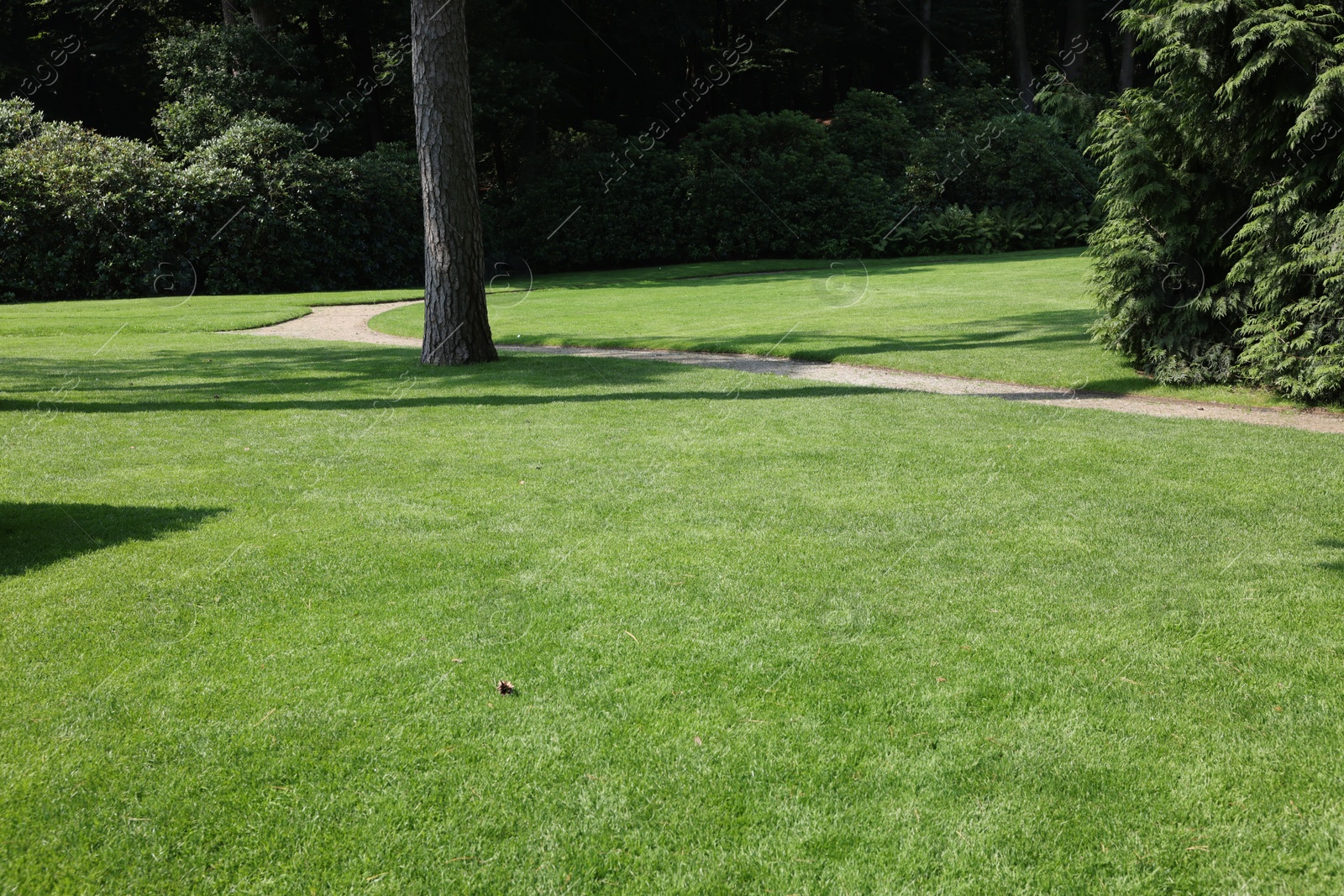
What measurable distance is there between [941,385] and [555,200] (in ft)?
87.8

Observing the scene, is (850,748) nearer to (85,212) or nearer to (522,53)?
(85,212)

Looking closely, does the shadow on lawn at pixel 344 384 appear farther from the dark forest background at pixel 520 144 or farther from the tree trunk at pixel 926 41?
the tree trunk at pixel 926 41

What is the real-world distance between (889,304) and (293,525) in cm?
1711

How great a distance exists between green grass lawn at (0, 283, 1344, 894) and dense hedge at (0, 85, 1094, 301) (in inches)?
844

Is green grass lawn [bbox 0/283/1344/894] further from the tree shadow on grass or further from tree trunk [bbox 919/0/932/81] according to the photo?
tree trunk [bbox 919/0/932/81]

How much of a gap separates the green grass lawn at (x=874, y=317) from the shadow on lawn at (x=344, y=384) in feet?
8.81

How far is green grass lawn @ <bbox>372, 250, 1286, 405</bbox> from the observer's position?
13352mm

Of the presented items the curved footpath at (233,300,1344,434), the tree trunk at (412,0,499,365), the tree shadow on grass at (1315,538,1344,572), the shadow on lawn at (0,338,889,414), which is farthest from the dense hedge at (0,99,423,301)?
the tree shadow on grass at (1315,538,1344,572)

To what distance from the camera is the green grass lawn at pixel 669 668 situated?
3033mm

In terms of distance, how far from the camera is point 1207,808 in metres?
3.22

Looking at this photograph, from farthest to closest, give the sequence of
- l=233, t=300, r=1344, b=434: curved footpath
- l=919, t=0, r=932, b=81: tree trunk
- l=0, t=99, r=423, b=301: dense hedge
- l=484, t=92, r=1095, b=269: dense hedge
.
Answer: l=919, t=0, r=932, b=81: tree trunk → l=484, t=92, r=1095, b=269: dense hedge → l=0, t=99, r=423, b=301: dense hedge → l=233, t=300, r=1344, b=434: curved footpath

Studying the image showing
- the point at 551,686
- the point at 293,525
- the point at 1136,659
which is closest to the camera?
the point at 551,686

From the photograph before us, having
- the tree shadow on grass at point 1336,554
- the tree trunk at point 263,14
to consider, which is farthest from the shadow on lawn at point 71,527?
the tree trunk at point 263,14

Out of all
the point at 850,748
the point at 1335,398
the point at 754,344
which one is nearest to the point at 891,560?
the point at 850,748
